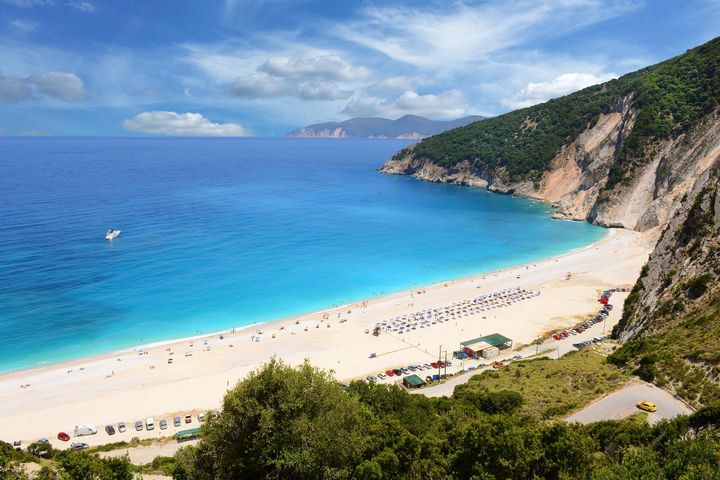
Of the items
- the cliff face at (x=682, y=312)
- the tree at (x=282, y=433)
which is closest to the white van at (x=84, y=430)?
the tree at (x=282, y=433)

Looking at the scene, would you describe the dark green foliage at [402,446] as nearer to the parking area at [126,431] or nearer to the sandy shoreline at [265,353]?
the parking area at [126,431]

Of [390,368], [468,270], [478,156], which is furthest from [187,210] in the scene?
[478,156]

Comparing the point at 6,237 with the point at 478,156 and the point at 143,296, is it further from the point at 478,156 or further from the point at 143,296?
the point at 478,156

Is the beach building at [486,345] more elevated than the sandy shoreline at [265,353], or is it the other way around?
the sandy shoreline at [265,353]

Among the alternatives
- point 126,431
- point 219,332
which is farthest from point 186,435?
point 219,332

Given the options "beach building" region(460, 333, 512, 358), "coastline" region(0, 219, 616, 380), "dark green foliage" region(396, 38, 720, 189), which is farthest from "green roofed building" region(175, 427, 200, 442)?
"dark green foliage" region(396, 38, 720, 189)

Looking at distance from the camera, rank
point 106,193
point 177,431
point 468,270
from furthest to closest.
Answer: point 106,193, point 468,270, point 177,431

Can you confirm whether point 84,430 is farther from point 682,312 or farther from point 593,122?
point 593,122

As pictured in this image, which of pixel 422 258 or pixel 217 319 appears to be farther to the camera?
pixel 422 258
